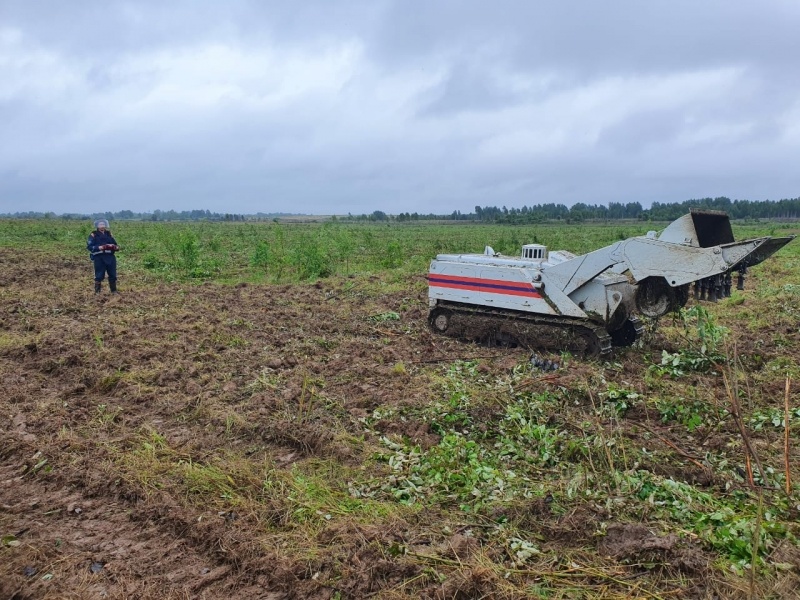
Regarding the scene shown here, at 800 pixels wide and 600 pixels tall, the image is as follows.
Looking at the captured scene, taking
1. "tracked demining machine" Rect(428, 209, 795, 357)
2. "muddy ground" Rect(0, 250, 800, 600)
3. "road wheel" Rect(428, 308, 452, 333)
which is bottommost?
"muddy ground" Rect(0, 250, 800, 600)

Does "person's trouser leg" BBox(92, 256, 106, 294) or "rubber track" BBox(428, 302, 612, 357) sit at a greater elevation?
"person's trouser leg" BBox(92, 256, 106, 294)

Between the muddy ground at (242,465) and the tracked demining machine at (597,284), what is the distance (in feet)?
1.60

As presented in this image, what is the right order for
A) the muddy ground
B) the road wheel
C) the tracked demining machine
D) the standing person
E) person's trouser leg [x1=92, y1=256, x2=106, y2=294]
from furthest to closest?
1. person's trouser leg [x1=92, y1=256, x2=106, y2=294]
2. the standing person
3. the road wheel
4. the tracked demining machine
5. the muddy ground

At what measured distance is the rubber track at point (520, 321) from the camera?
Answer: 8758 mm

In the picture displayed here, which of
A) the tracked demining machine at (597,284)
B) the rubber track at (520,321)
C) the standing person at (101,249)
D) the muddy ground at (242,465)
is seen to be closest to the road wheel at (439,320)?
the rubber track at (520,321)

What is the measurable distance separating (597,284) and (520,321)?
4.42ft

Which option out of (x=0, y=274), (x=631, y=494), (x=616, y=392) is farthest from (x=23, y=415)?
(x=0, y=274)

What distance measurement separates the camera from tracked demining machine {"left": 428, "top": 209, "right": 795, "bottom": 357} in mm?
8188

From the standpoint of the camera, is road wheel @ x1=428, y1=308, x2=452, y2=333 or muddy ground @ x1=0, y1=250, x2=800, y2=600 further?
road wheel @ x1=428, y1=308, x2=452, y2=333

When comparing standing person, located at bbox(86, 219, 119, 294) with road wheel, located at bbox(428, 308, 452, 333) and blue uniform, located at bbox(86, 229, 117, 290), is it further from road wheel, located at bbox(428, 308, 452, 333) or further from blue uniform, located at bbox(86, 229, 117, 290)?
road wheel, located at bbox(428, 308, 452, 333)

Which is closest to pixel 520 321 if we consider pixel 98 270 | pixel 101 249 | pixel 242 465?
pixel 242 465

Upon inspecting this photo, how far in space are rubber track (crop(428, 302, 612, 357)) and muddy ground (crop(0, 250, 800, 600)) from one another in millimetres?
310

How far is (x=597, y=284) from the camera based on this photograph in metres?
8.73

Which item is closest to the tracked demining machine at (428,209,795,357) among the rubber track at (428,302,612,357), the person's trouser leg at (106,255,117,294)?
the rubber track at (428,302,612,357)
